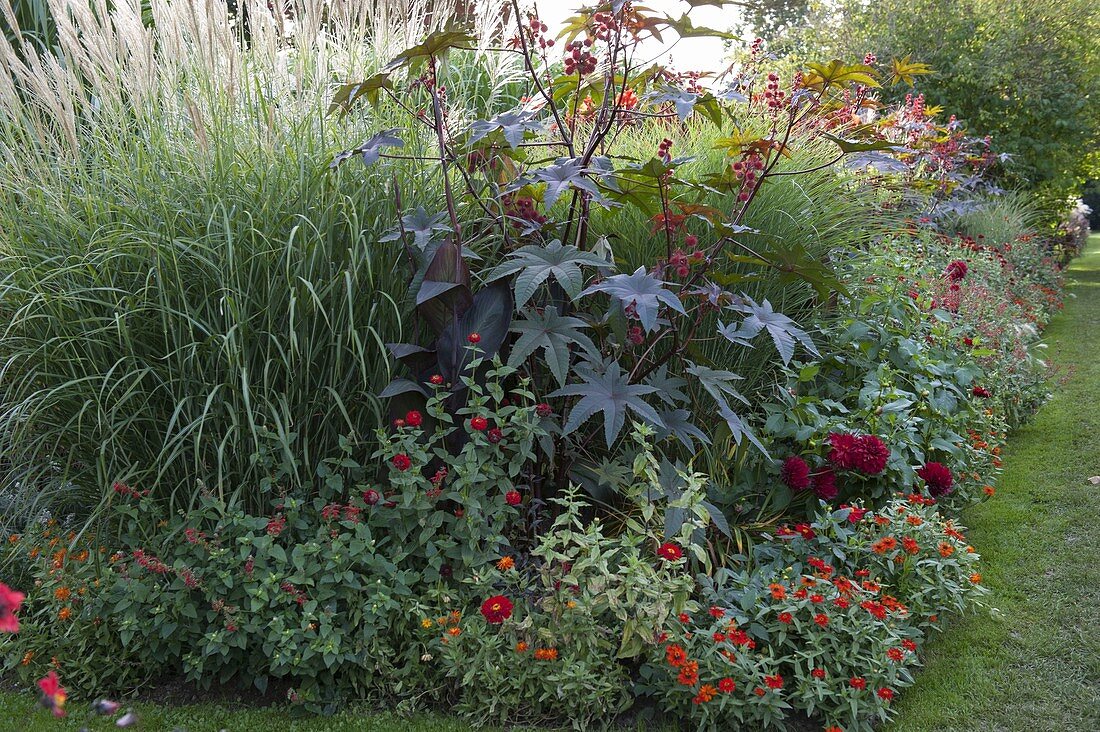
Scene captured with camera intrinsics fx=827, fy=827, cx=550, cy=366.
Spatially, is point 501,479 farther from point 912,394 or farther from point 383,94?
point 912,394

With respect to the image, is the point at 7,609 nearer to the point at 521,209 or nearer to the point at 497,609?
the point at 497,609

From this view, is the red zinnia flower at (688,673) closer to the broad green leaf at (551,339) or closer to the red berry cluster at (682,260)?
the broad green leaf at (551,339)

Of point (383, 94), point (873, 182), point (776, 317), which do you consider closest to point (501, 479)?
point (776, 317)

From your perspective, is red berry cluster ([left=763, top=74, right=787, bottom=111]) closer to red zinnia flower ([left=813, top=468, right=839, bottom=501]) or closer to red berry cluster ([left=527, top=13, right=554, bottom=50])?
red berry cluster ([left=527, top=13, right=554, bottom=50])

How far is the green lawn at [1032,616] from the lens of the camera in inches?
92.7

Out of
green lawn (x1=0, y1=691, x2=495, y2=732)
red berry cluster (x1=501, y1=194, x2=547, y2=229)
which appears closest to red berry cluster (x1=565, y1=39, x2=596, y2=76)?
red berry cluster (x1=501, y1=194, x2=547, y2=229)

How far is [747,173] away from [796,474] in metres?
1.06

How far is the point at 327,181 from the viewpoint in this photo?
2.76 meters

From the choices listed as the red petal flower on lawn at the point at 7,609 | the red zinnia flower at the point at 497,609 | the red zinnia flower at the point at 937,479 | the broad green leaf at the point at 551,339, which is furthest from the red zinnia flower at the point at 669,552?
the red petal flower on lawn at the point at 7,609

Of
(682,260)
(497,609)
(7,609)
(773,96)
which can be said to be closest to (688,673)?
(497,609)

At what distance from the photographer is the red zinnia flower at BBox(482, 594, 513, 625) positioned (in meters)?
2.22

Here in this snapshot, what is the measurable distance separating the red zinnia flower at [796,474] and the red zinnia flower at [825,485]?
0.05 meters

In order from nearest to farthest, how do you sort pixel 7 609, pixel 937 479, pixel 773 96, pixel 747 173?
1. pixel 7 609
2. pixel 747 173
3. pixel 937 479
4. pixel 773 96

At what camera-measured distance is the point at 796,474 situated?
9.32 ft
